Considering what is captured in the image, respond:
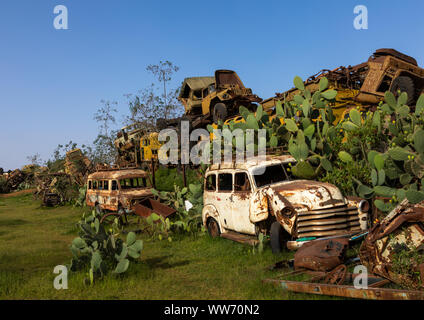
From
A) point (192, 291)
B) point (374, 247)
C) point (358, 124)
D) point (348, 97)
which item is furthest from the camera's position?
point (348, 97)

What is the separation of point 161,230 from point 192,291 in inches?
174

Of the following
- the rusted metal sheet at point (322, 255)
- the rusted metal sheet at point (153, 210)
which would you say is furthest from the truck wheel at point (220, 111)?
the rusted metal sheet at point (322, 255)

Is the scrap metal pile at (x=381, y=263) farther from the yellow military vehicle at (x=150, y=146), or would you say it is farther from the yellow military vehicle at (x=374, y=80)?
the yellow military vehicle at (x=150, y=146)

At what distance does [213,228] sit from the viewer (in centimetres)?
894

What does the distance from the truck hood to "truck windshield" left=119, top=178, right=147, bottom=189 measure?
787 centimetres

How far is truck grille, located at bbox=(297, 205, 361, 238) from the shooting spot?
6.04 meters

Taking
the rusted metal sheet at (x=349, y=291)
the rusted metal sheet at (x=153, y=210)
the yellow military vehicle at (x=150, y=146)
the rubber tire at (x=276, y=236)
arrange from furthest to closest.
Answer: the yellow military vehicle at (x=150, y=146)
the rusted metal sheet at (x=153, y=210)
the rubber tire at (x=276, y=236)
the rusted metal sheet at (x=349, y=291)

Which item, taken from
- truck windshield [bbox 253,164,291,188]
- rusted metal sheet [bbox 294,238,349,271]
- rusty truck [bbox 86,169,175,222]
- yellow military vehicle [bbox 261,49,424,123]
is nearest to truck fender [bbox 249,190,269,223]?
truck windshield [bbox 253,164,291,188]

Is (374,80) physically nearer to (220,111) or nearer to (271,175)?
(271,175)

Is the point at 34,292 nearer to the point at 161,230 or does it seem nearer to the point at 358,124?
the point at 161,230

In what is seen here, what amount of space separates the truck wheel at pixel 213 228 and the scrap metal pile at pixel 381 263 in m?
3.43

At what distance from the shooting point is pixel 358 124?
838 cm

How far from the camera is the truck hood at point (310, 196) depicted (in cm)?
616
